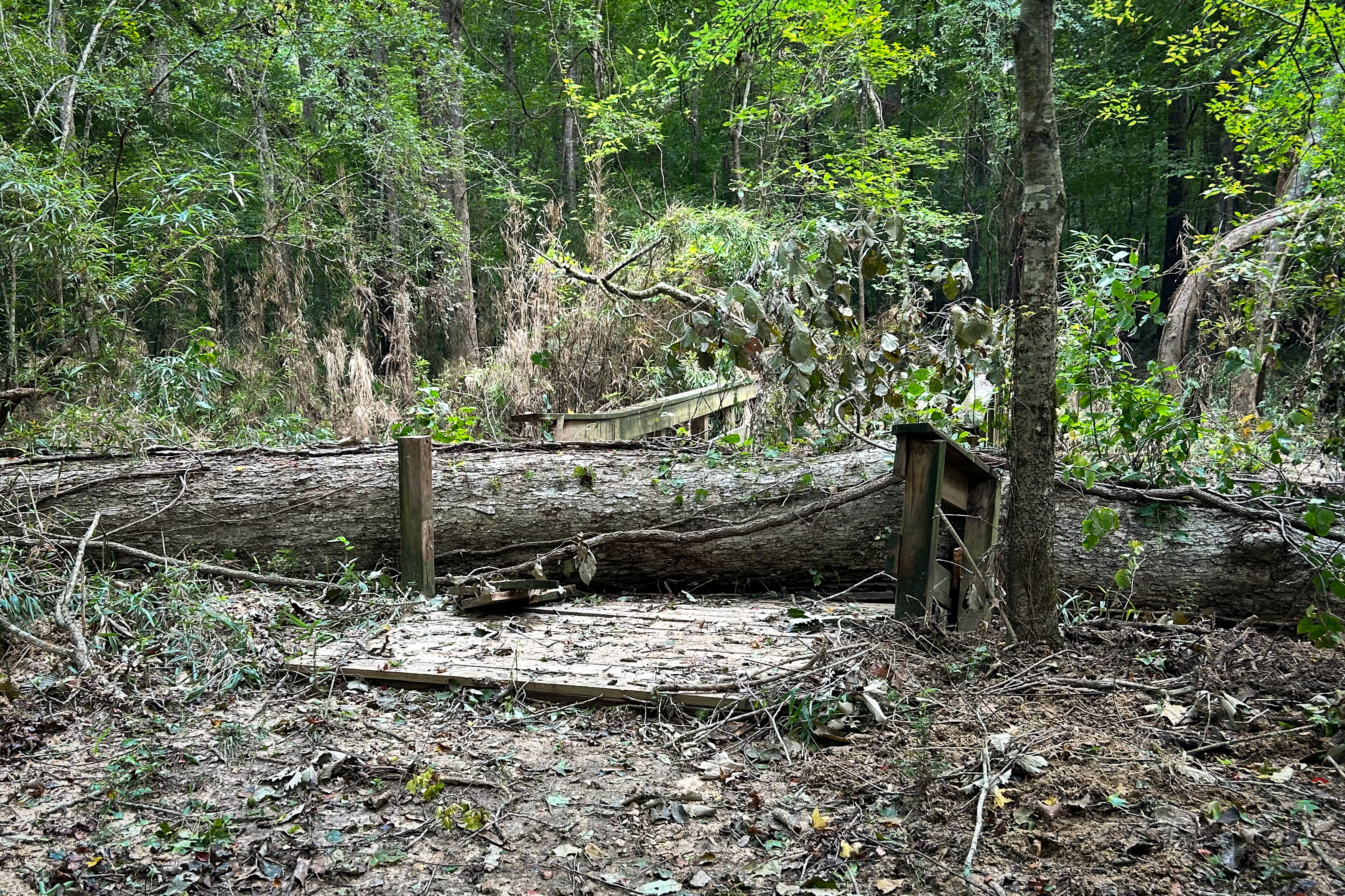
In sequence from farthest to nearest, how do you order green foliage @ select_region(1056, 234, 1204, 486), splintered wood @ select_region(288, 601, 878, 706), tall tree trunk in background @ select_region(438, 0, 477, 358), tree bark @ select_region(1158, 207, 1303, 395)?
tall tree trunk in background @ select_region(438, 0, 477, 358) → tree bark @ select_region(1158, 207, 1303, 395) → green foliage @ select_region(1056, 234, 1204, 486) → splintered wood @ select_region(288, 601, 878, 706)

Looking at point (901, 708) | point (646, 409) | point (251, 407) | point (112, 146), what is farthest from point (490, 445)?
point (112, 146)

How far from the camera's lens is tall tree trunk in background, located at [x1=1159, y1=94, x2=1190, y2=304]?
1667 centimetres

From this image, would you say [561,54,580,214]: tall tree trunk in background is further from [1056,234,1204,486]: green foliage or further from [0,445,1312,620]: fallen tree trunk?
[1056,234,1204,486]: green foliage

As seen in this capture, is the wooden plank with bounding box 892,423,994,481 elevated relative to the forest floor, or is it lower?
elevated

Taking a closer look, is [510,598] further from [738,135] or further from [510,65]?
[510,65]

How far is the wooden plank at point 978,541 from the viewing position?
4.00 m

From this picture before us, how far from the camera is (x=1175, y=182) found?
60.0 ft

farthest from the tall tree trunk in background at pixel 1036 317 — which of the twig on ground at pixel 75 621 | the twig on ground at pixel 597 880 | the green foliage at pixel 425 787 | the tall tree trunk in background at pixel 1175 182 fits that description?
the tall tree trunk in background at pixel 1175 182

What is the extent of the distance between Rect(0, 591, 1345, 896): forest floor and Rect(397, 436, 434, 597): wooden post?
1.19 meters

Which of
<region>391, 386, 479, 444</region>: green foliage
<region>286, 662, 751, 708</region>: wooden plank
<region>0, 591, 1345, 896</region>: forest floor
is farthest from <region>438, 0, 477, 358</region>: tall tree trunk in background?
<region>0, 591, 1345, 896</region>: forest floor

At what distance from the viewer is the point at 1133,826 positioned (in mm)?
2281

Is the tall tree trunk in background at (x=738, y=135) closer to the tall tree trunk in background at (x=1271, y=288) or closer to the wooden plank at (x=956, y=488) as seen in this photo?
the tall tree trunk in background at (x=1271, y=288)

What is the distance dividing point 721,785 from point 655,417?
4.37m

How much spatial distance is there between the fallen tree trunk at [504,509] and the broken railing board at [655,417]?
0.77 meters
